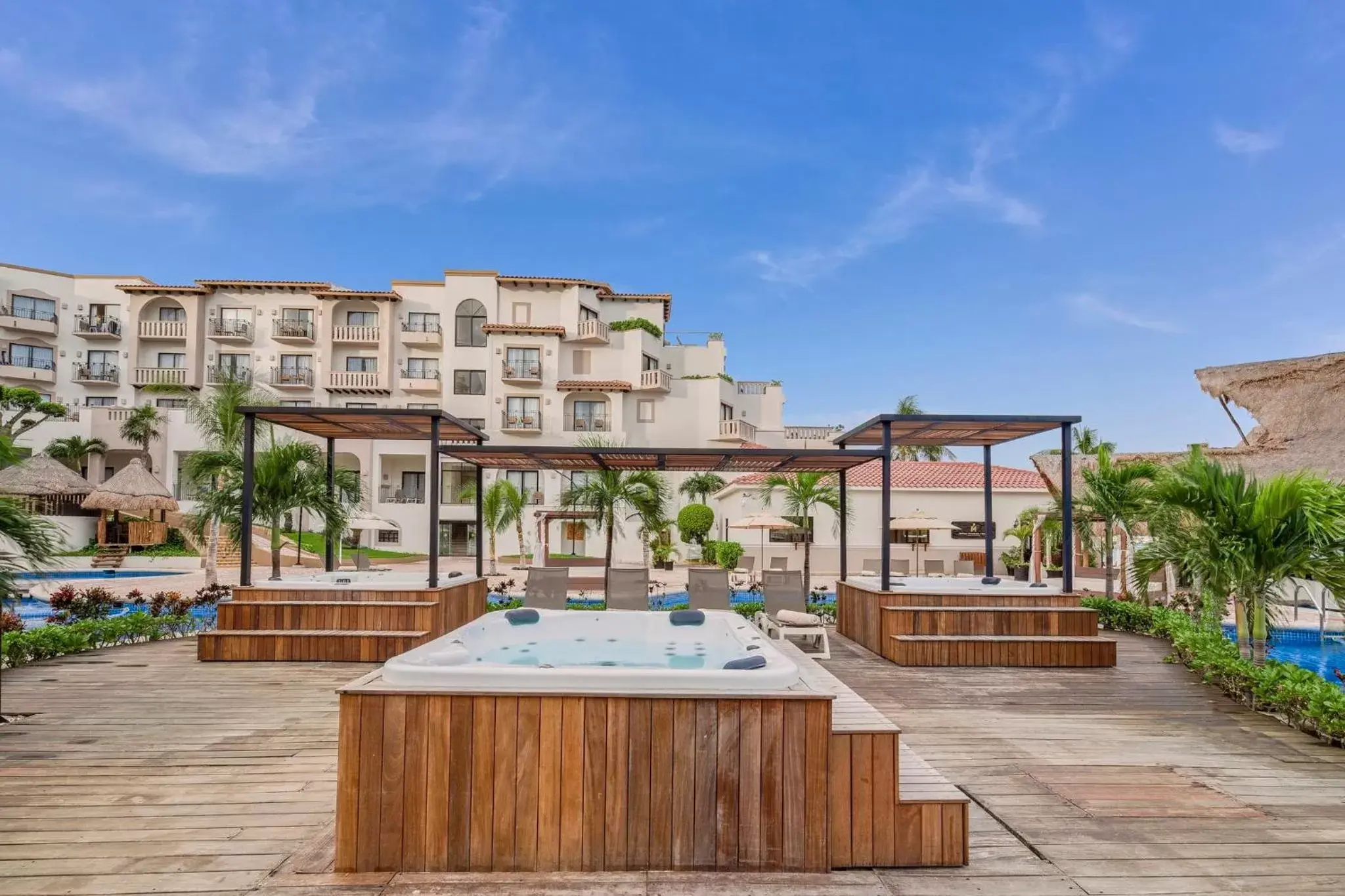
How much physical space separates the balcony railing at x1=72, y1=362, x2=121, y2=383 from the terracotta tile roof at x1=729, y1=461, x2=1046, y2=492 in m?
27.9

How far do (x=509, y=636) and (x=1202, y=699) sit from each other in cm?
620

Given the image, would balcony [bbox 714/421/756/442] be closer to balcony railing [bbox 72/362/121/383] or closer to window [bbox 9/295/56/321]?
balcony railing [bbox 72/362/121/383]

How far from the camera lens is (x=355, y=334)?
31500 mm

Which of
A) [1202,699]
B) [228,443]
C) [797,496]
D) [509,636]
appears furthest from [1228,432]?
[228,443]

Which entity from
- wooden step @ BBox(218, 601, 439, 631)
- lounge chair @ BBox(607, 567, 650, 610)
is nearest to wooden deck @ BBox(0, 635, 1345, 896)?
wooden step @ BBox(218, 601, 439, 631)

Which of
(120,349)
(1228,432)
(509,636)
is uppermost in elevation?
(120,349)

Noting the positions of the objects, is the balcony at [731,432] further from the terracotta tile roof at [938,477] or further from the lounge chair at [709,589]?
the lounge chair at [709,589]

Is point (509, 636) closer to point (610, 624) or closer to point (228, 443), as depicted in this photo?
point (610, 624)

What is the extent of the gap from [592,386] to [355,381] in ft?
33.1

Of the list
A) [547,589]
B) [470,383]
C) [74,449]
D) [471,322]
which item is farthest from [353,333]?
[547,589]

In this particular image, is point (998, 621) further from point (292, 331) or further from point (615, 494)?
point (292, 331)

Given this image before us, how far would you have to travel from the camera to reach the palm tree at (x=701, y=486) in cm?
2767

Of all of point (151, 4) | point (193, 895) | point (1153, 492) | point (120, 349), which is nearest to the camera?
point (193, 895)

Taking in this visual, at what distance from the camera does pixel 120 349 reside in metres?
32.8
